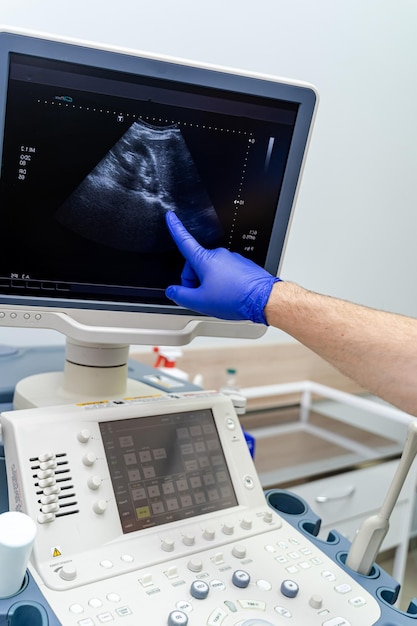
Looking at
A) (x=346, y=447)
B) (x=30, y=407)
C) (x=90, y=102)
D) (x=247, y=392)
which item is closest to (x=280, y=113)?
(x=90, y=102)

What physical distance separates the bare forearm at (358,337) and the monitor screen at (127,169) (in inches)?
5.8

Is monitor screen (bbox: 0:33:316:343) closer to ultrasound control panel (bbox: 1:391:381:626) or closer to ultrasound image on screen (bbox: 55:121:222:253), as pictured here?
ultrasound image on screen (bbox: 55:121:222:253)

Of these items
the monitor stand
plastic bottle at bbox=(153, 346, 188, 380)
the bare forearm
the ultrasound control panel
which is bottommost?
plastic bottle at bbox=(153, 346, 188, 380)

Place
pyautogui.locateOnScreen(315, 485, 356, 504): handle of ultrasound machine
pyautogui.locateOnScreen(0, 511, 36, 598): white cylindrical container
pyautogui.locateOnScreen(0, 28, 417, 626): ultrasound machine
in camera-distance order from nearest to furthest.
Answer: pyautogui.locateOnScreen(0, 511, 36, 598): white cylindrical container
pyautogui.locateOnScreen(0, 28, 417, 626): ultrasound machine
pyautogui.locateOnScreen(315, 485, 356, 504): handle of ultrasound machine

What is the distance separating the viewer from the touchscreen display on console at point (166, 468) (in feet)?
2.77

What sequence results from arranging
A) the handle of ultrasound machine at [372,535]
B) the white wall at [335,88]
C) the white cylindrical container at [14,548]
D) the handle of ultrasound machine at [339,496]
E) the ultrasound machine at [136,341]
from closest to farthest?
1. the white cylindrical container at [14,548]
2. the ultrasound machine at [136,341]
3. the handle of ultrasound machine at [372,535]
4. the white wall at [335,88]
5. the handle of ultrasound machine at [339,496]

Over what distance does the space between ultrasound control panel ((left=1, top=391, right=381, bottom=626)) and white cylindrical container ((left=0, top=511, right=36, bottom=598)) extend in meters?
0.05

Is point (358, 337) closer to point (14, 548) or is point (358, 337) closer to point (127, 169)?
point (127, 169)

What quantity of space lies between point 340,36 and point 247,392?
124 cm

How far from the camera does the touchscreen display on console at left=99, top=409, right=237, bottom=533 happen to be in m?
0.84

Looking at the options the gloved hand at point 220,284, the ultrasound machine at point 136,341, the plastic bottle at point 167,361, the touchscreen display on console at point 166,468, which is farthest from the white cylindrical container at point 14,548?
the plastic bottle at point 167,361

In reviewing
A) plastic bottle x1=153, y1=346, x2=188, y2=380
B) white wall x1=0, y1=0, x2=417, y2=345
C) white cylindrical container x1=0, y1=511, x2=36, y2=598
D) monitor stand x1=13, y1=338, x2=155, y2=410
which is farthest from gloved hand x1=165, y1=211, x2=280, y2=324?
white wall x1=0, y1=0, x2=417, y2=345

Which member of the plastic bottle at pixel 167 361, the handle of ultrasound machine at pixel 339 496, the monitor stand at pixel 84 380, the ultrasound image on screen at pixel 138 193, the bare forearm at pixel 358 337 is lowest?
the handle of ultrasound machine at pixel 339 496

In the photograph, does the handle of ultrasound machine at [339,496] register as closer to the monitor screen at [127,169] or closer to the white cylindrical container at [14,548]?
the monitor screen at [127,169]
